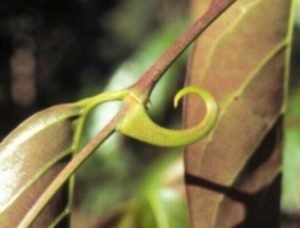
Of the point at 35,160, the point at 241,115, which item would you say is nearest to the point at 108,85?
the point at 241,115

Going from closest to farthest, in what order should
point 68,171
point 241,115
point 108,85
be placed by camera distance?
point 68,171, point 241,115, point 108,85

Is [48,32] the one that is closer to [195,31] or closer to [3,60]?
[3,60]

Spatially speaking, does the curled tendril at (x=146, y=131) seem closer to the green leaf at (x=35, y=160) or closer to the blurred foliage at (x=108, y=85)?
the green leaf at (x=35, y=160)

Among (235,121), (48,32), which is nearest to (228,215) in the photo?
(235,121)

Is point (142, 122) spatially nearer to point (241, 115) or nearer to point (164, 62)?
point (164, 62)

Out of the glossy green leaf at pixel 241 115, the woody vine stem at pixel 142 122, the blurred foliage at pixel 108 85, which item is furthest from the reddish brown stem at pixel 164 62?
the blurred foliage at pixel 108 85

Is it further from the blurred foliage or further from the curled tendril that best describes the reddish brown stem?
the blurred foliage
